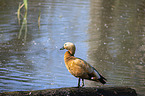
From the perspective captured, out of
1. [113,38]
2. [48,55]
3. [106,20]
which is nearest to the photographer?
[48,55]

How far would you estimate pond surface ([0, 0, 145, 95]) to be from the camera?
582 centimetres

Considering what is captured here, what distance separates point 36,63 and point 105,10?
8140 mm

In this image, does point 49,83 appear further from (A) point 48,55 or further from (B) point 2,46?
(B) point 2,46

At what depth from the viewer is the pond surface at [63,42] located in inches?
229

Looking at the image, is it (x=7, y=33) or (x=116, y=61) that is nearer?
(x=116, y=61)

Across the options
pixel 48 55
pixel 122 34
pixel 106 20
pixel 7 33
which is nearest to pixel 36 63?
pixel 48 55

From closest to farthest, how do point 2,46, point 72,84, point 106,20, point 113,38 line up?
point 72,84 → point 2,46 → point 113,38 → point 106,20

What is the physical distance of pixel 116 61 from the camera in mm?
7035

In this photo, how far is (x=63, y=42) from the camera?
8.47 meters

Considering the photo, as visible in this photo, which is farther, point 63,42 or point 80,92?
point 63,42

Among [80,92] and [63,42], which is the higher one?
[63,42]

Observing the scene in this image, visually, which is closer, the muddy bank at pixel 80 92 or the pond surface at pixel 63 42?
the muddy bank at pixel 80 92

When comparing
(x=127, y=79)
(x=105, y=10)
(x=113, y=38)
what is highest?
(x=105, y=10)

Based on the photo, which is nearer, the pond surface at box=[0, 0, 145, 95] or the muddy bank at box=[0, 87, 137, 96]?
the muddy bank at box=[0, 87, 137, 96]
